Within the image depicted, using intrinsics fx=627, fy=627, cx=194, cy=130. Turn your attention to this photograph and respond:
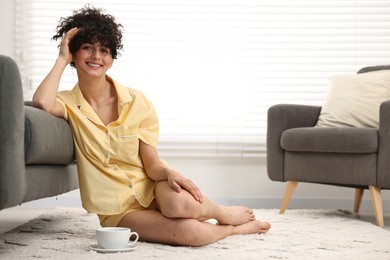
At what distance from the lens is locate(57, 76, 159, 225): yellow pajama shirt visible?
2.16 meters

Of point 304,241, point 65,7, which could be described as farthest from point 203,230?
point 65,7

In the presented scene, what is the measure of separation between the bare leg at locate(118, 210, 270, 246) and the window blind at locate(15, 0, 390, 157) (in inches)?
77.2

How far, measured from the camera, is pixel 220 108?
13.7 ft

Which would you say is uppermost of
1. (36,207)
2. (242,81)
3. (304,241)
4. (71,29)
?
(71,29)

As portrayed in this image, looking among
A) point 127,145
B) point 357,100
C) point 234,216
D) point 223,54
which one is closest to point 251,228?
point 234,216

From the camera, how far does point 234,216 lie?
91.0 inches

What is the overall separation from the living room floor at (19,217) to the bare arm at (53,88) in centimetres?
64

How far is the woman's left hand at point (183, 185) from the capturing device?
2.07 m

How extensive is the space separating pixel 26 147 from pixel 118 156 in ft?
1.29

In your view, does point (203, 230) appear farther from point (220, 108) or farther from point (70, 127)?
point (220, 108)

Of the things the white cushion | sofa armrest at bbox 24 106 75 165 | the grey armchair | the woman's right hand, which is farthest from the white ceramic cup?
the white cushion

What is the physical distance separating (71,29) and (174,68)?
6.39 ft

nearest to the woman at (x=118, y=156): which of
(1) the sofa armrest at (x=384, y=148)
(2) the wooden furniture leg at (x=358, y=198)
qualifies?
(1) the sofa armrest at (x=384, y=148)

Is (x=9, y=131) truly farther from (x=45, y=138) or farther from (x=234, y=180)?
(x=234, y=180)
